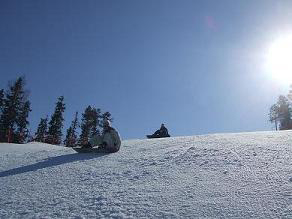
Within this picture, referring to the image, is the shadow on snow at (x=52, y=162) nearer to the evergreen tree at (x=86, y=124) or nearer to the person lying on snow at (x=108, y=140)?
the person lying on snow at (x=108, y=140)

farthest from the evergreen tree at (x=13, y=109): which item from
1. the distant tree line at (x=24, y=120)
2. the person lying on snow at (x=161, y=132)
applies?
the person lying on snow at (x=161, y=132)

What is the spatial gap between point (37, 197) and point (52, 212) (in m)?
1.45

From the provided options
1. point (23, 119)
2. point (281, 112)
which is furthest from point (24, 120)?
point (281, 112)

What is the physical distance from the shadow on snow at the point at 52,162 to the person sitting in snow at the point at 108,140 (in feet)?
1.91

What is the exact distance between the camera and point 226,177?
34.8 ft

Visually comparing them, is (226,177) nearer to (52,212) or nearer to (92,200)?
(92,200)

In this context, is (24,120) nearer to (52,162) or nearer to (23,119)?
(23,119)

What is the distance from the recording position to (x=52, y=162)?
1463 centimetres

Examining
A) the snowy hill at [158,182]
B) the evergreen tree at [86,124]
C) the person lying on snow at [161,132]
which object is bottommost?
the snowy hill at [158,182]

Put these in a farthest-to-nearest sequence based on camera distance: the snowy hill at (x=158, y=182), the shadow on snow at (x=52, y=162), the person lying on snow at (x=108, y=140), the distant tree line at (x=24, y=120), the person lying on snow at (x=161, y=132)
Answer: the distant tree line at (x=24, y=120)
the person lying on snow at (x=161, y=132)
the person lying on snow at (x=108, y=140)
the shadow on snow at (x=52, y=162)
the snowy hill at (x=158, y=182)

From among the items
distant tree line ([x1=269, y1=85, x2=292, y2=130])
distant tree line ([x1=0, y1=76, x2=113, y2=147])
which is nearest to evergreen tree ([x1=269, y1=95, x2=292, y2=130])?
distant tree line ([x1=269, y1=85, x2=292, y2=130])

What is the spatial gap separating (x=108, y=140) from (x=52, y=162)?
2.79 meters

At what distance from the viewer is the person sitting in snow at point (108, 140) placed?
1641 cm

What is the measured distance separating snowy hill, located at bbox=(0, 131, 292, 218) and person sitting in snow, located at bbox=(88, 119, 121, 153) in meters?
0.63
